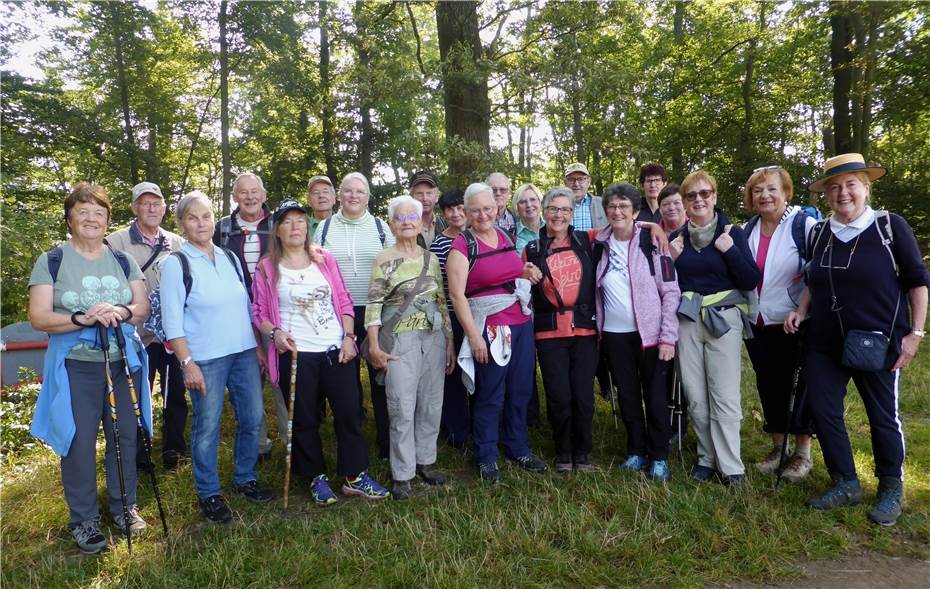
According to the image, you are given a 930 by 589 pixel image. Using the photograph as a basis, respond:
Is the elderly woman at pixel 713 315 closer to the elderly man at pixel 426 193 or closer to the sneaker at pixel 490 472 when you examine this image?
the sneaker at pixel 490 472

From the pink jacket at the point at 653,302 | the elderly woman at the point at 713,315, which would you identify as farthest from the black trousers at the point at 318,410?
the elderly woman at the point at 713,315

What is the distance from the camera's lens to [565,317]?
4348 millimetres

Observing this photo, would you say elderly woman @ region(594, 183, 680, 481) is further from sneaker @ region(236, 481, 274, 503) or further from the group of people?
sneaker @ region(236, 481, 274, 503)

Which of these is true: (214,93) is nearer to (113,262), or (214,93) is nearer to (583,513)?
(113,262)

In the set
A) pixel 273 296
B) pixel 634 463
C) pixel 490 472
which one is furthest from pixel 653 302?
pixel 273 296

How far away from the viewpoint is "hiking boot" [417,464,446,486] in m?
4.35

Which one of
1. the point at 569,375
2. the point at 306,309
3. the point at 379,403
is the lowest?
the point at 379,403

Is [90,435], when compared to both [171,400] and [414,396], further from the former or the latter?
[414,396]

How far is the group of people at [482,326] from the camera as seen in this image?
11.9ft

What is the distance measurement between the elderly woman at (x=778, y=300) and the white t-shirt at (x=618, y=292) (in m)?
0.94

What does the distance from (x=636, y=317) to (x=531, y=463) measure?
58.0 inches

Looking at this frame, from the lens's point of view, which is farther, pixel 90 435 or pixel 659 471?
pixel 659 471

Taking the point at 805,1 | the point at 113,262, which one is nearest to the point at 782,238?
the point at 113,262

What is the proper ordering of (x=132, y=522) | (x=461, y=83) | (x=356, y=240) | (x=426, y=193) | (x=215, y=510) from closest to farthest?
1. (x=132, y=522)
2. (x=215, y=510)
3. (x=356, y=240)
4. (x=426, y=193)
5. (x=461, y=83)
